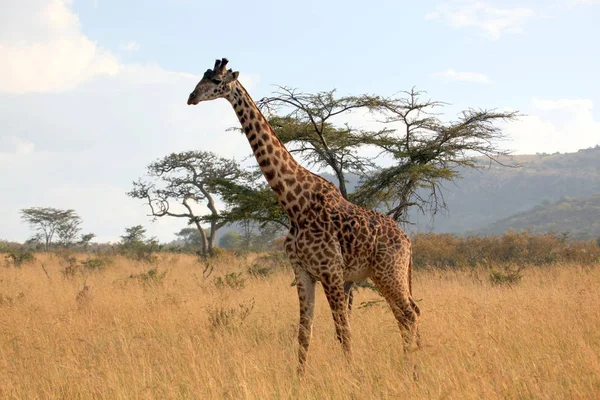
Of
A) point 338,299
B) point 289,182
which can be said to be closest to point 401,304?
point 338,299

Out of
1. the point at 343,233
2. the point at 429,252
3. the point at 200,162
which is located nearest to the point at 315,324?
the point at 343,233

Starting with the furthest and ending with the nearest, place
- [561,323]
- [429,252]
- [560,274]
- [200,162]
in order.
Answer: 1. [200,162]
2. [429,252]
3. [560,274]
4. [561,323]

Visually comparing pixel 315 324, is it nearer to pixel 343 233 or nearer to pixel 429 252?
pixel 343 233

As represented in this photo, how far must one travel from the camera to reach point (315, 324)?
930 centimetres

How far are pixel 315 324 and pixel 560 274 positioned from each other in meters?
8.64

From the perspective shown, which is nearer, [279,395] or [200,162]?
[279,395]

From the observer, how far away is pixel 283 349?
25.7 ft

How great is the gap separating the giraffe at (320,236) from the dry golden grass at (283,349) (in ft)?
1.20

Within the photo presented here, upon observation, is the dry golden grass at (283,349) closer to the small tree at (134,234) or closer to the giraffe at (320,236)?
the giraffe at (320,236)

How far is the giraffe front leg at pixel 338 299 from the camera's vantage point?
664 cm

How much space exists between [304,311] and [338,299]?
16.2 inches

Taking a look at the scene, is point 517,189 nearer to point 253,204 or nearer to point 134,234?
point 134,234

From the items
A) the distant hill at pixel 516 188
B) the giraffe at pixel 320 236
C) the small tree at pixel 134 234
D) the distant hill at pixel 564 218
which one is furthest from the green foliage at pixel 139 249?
the distant hill at pixel 516 188

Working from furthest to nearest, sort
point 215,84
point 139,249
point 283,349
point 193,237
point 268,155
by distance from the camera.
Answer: point 193,237 < point 139,249 < point 283,349 < point 268,155 < point 215,84
